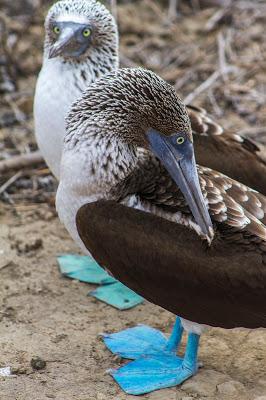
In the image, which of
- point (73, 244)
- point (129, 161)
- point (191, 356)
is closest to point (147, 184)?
point (129, 161)

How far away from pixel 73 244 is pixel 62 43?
5.04ft

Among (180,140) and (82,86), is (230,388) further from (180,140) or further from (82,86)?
(82,86)

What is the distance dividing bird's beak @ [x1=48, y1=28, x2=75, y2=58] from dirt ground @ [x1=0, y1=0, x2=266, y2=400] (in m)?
1.39

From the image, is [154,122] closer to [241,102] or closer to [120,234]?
[120,234]

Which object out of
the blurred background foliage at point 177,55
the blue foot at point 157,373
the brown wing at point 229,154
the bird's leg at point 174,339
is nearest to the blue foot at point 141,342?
the bird's leg at point 174,339

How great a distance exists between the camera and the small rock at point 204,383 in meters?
4.76

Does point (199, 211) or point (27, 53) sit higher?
point (27, 53)

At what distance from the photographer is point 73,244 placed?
21.3 ft

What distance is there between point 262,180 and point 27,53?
4304mm

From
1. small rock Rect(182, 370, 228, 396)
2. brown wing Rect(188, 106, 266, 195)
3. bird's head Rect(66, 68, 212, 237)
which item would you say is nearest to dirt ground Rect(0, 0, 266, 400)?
small rock Rect(182, 370, 228, 396)

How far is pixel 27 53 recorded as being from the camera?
9.17 m

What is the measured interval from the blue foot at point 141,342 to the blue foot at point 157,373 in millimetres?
118

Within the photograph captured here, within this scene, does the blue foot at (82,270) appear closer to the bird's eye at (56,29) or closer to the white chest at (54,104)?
the white chest at (54,104)

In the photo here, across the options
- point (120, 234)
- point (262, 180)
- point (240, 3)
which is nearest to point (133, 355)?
point (120, 234)
